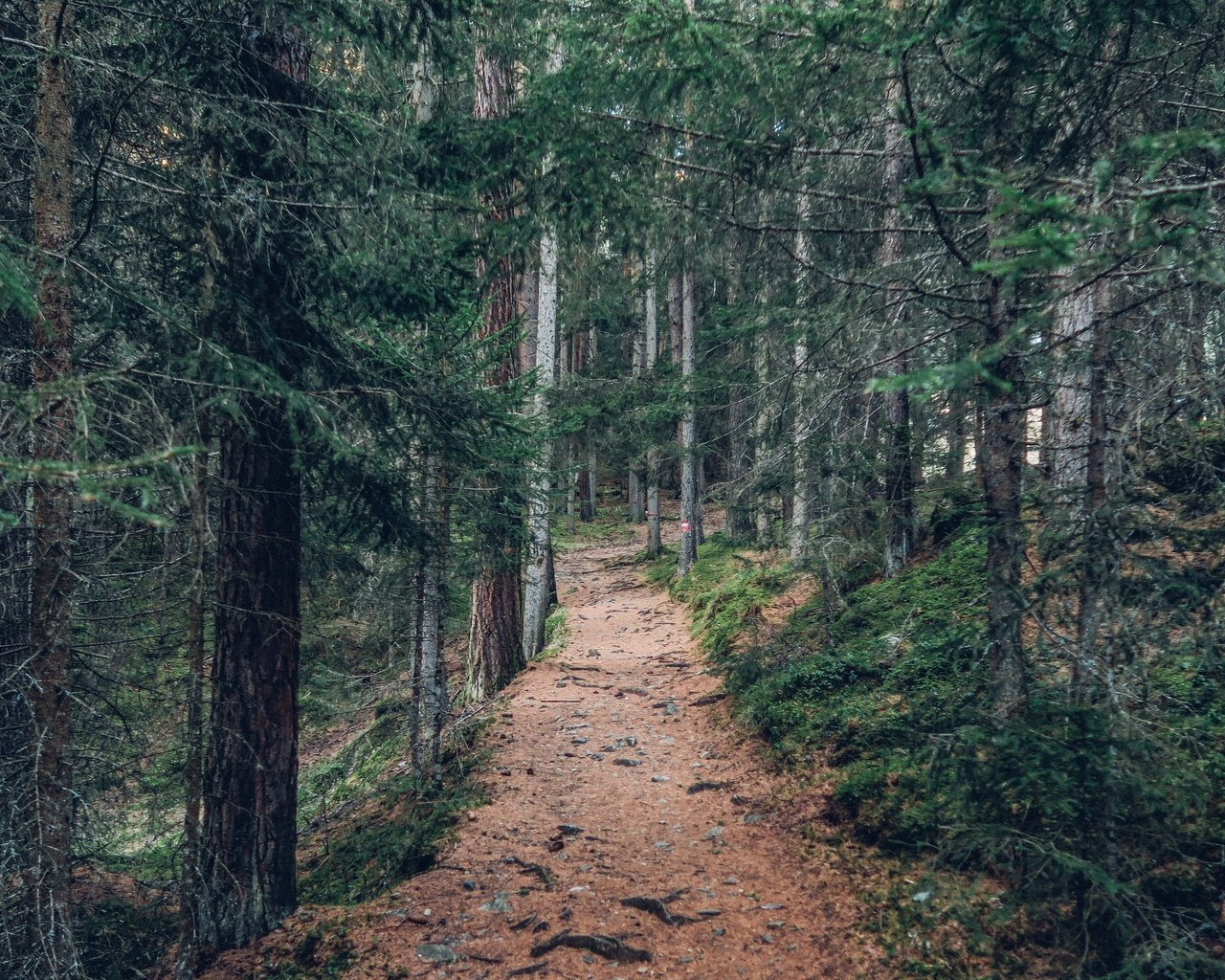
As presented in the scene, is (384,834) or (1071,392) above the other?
(1071,392)

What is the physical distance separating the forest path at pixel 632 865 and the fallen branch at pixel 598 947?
3 cm

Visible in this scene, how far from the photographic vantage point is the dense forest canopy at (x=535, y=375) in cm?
371

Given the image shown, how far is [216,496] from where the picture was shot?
19.4 feet

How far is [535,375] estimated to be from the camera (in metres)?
8.24

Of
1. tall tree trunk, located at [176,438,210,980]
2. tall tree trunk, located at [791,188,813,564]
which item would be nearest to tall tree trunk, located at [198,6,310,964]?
tall tree trunk, located at [176,438,210,980]

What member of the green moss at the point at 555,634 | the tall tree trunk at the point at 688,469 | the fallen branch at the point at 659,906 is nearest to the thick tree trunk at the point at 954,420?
the fallen branch at the point at 659,906

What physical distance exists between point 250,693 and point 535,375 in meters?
4.38

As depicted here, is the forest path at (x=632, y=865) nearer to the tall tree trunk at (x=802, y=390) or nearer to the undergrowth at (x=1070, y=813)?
the undergrowth at (x=1070, y=813)

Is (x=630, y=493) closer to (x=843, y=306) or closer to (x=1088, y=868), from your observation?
(x=843, y=306)

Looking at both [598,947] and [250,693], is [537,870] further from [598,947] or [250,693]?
[250,693]

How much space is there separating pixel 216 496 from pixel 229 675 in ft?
4.81

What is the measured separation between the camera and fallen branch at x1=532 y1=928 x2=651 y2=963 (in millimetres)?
4980

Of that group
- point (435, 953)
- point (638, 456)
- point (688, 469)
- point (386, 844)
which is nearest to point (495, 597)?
point (386, 844)

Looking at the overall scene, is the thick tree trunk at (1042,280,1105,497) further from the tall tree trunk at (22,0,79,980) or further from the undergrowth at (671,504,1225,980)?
the tall tree trunk at (22,0,79,980)
